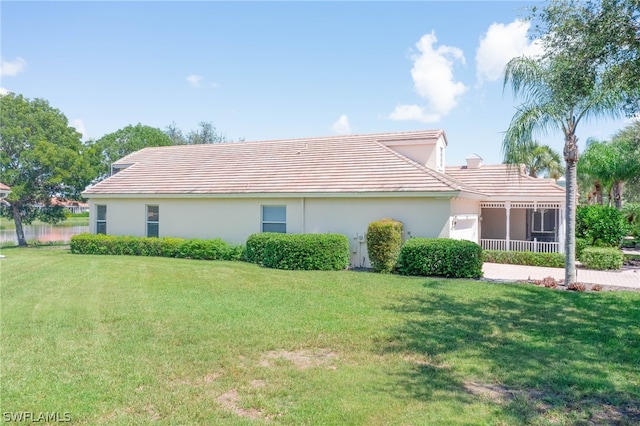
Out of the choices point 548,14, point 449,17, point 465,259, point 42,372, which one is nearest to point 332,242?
point 465,259

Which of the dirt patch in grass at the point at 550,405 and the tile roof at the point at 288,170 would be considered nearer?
the dirt patch in grass at the point at 550,405

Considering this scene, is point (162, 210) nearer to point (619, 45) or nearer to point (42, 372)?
point (42, 372)

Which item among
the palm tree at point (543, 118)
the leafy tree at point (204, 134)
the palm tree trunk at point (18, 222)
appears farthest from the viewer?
the leafy tree at point (204, 134)

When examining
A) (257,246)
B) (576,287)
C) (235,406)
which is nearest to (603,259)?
(576,287)

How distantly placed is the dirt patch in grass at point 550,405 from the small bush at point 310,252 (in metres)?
9.22

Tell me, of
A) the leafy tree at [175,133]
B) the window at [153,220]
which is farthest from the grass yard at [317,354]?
the leafy tree at [175,133]

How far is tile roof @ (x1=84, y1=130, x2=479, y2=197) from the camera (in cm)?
1515

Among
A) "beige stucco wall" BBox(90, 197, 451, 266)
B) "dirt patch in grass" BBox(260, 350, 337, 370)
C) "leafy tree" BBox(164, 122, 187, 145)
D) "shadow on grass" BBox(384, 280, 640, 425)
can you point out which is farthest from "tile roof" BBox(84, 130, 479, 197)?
"leafy tree" BBox(164, 122, 187, 145)

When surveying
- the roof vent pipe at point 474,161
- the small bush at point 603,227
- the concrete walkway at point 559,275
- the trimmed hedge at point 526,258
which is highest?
the roof vent pipe at point 474,161

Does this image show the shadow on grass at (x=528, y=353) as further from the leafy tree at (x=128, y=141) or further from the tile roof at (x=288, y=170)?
the leafy tree at (x=128, y=141)

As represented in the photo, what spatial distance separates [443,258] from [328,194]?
4.84m

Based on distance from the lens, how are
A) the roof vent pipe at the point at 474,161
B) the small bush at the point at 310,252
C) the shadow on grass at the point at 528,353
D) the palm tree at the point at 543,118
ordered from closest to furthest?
the shadow on grass at the point at 528,353 → the palm tree at the point at 543,118 → the small bush at the point at 310,252 → the roof vent pipe at the point at 474,161

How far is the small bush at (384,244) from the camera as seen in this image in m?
13.4

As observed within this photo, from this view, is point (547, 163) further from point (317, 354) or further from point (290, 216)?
→ point (317, 354)
